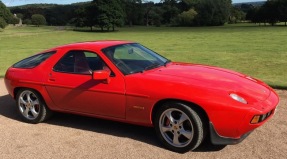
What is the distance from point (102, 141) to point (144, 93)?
3.18 ft

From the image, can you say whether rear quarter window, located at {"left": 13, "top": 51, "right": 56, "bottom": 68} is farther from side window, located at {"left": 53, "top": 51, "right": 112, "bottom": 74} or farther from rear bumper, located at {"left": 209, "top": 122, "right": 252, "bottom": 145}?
rear bumper, located at {"left": 209, "top": 122, "right": 252, "bottom": 145}

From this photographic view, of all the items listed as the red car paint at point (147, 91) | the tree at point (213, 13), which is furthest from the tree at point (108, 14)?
the red car paint at point (147, 91)

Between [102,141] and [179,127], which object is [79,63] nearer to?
[102,141]

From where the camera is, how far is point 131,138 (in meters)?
5.18

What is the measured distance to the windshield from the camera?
5.15 meters

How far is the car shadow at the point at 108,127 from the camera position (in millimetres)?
5016

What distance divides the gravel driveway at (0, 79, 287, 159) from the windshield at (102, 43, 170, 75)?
976mm

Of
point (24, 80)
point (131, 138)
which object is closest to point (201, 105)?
point (131, 138)

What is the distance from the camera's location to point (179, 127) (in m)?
4.56

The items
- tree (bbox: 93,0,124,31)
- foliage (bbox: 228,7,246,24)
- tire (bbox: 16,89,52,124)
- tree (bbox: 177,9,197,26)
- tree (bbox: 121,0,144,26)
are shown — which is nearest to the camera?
tire (bbox: 16,89,52,124)

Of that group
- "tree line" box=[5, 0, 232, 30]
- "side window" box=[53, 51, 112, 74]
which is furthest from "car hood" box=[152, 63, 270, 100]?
"tree line" box=[5, 0, 232, 30]

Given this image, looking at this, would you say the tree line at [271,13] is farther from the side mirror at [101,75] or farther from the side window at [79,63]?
the side mirror at [101,75]

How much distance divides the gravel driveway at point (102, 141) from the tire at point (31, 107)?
0.13m

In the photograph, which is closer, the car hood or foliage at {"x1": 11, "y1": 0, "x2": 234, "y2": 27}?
the car hood
